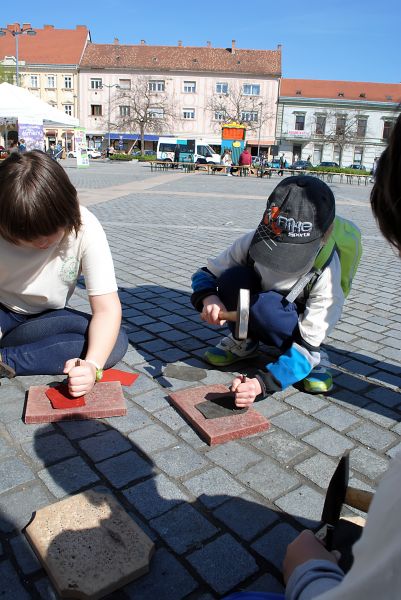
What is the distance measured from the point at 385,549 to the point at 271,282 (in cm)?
202

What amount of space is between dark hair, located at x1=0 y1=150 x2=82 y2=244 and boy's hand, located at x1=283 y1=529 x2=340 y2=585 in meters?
1.48

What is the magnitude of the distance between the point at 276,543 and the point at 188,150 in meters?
39.0

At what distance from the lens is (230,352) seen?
2982 millimetres

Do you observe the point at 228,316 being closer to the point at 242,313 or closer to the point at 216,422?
the point at 242,313

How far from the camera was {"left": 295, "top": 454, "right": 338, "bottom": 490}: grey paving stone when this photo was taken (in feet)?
6.40

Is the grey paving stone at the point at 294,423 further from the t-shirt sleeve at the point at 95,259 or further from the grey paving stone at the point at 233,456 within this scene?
the t-shirt sleeve at the point at 95,259

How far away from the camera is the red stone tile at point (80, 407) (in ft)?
7.30

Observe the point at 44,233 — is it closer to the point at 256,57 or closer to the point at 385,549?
the point at 385,549

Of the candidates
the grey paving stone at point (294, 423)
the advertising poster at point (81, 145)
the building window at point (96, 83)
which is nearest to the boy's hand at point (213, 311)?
the grey paving stone at point (294, 423)

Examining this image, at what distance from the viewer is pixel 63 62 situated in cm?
5344

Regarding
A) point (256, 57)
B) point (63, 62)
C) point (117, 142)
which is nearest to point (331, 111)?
point (256, 57)

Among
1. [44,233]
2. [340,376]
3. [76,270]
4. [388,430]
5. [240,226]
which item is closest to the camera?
[44,233]

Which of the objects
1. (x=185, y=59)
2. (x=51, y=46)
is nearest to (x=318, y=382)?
(x=185, y=59)

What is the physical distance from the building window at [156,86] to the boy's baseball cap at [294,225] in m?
55.9
